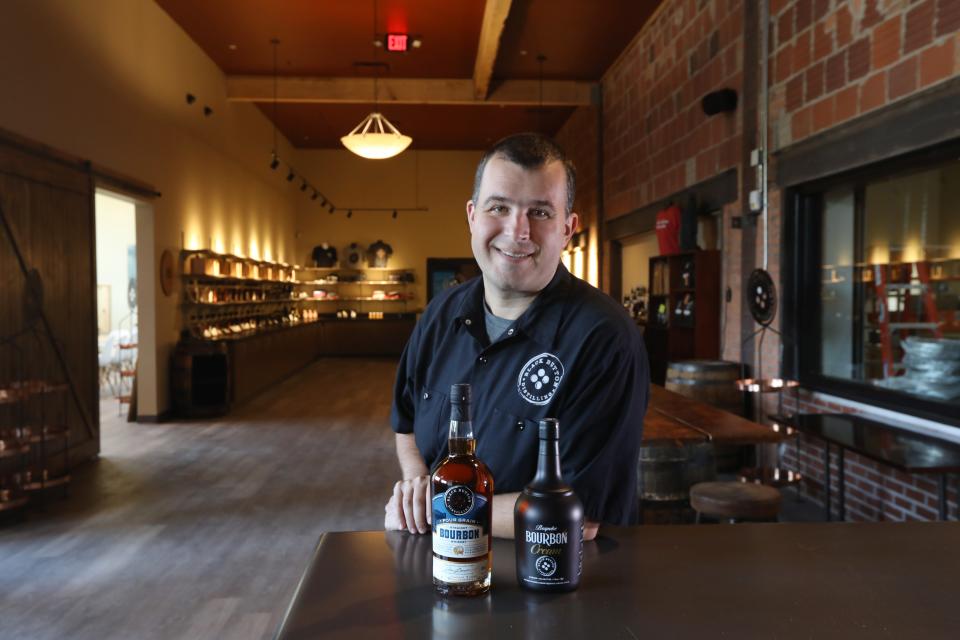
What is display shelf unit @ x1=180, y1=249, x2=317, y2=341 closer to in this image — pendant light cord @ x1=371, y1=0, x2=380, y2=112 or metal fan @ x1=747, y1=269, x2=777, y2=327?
pendant light cord @ x1=371, y1=0, x2=380, y2=112

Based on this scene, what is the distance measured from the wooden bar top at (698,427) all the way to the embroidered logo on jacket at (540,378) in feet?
5.33

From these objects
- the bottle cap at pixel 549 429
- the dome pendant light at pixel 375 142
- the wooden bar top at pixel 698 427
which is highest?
the dome pendant light at pixel 375 142

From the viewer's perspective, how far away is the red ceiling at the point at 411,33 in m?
8.15

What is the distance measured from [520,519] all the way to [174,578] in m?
3.21

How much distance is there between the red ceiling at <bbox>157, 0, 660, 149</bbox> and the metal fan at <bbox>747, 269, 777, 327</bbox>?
378cm

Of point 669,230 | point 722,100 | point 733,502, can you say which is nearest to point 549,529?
point 733,502

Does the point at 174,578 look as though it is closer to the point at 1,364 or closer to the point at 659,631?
the point at 1,364

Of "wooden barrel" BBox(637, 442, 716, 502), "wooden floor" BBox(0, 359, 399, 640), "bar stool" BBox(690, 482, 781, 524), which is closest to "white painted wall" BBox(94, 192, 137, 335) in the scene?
"wooden floor" BBox(0, 359, 399, 640)

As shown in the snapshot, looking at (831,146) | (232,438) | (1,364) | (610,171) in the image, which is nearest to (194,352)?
(232,438)

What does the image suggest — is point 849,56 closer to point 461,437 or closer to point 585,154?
point 461,437

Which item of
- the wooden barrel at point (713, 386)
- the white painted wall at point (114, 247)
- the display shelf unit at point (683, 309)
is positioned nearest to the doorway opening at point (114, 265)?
the white painted wall at point (114, 247)

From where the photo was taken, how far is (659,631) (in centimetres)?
105

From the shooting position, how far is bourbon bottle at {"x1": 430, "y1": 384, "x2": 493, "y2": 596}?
1.15m

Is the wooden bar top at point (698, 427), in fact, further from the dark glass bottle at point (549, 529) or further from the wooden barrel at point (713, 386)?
the dark glass bottle at point (549, 529)
